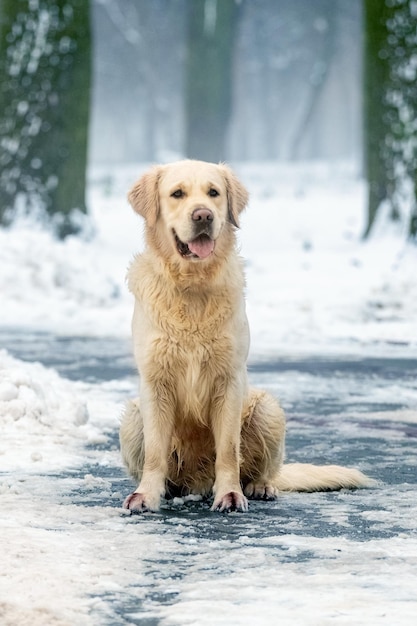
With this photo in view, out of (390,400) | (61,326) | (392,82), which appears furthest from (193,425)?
(392,82)

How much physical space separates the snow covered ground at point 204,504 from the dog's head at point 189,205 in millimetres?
1200

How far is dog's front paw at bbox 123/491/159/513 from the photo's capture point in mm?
5711

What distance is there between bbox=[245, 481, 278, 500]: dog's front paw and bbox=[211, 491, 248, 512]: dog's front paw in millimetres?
326

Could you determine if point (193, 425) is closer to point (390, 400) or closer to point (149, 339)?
point (149, 339)

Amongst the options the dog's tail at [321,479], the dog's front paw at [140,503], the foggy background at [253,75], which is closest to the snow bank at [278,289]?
the dog's tail at [321,479]

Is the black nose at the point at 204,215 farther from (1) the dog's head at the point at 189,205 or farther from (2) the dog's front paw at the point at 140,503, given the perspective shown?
(2) the dog's front paw at the point at 140,503

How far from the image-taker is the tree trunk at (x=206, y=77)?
37731 millimetres

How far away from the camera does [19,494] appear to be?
5.96 meters

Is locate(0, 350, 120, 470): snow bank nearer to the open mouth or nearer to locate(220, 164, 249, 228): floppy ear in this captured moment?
the open mouth

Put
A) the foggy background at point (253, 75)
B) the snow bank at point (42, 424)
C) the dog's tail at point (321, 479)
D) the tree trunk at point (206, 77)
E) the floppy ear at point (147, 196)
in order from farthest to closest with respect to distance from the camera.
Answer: the foggy background at point (253, 75) < the tree trunk at point (206, 77) < the snow bank at point (42, 424) < the dog's tail at point (321, 479) < the floppy ear at point (147, 196)

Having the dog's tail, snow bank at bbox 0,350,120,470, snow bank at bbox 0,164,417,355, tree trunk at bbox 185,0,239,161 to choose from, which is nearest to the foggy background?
tree trunk at bbox 185,0,239,161

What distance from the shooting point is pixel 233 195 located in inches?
242

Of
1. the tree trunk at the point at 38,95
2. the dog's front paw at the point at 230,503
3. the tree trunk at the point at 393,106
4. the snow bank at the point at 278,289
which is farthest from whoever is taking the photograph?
the tree trunk at the point at 38,95

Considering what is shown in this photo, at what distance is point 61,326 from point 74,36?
6832mm
